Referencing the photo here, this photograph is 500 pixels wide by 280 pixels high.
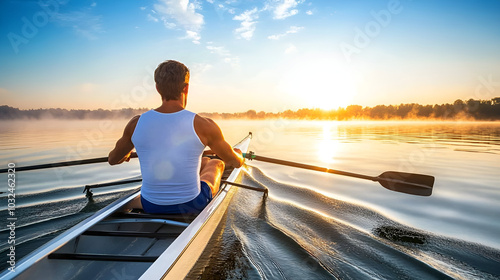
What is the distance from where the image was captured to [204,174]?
386 centimetres

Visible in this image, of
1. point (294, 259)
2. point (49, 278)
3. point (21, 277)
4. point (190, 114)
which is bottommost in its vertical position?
point (294, 259)

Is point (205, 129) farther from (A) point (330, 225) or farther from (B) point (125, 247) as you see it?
(A) point (330, 225)

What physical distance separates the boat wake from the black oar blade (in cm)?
72

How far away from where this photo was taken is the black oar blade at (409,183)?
459 centimetres

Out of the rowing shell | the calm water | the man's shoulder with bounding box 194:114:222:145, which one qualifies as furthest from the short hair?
the calm water

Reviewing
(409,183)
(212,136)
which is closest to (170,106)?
(212,136)

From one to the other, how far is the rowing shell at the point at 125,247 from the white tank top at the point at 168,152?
16.1 inches

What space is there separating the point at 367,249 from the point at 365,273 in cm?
61

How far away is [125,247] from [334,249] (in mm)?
2636

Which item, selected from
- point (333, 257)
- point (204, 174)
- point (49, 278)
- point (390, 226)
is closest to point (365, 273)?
point (333, 257)

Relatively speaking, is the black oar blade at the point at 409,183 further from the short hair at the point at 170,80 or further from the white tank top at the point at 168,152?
the short hair at the point at 170,80

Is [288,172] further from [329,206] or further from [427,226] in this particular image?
[427,226]

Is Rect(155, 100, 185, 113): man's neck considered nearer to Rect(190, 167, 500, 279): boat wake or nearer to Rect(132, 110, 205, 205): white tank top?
Rect(132, 110, 205, 205): white tank top

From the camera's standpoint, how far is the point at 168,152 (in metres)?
2.51
